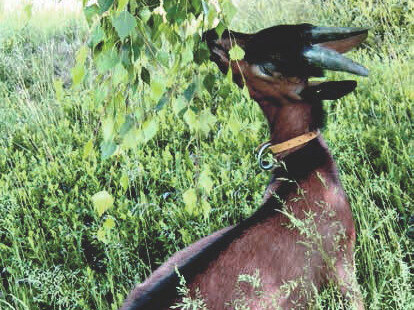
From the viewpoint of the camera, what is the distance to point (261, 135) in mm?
5234

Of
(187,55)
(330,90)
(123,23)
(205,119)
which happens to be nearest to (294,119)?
(330,90)

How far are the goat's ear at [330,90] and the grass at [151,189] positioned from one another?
1.34 feet

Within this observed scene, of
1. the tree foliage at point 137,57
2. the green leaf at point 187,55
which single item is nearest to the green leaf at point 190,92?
the tree foliage at point 137,57

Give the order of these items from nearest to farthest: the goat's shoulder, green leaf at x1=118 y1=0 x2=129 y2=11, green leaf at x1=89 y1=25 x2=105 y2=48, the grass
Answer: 1. green leaf at x1=118 y1=0 x2=129 y2=11
2. green leaf at x1=89 y1=25 x2=105 y2=48
3. the goat's shoulder
4. the grass

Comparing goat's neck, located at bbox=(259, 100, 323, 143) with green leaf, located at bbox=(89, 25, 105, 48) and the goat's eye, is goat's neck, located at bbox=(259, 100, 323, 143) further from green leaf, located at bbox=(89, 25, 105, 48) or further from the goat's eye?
green leaf, located at bbox=(89, 25, 105, 48)

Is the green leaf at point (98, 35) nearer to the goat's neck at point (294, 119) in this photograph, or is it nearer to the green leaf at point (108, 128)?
the green leaf at point (108, 128)

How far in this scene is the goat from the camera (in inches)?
106

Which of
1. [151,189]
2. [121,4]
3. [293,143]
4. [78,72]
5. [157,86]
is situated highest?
[121,4]

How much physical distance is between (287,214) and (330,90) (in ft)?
2.61

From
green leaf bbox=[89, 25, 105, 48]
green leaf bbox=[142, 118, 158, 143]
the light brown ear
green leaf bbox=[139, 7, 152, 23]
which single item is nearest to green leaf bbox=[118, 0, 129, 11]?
green leaf bbox=[89, 25, 105, 48]

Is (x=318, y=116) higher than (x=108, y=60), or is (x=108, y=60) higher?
(x=108, y=60)

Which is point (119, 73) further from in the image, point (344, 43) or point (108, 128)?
point (344, 43)

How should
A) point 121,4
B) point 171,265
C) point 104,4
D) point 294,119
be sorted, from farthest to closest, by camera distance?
1. point 294,119
2. point 171,265
3. point 104,4
4. point 121,4

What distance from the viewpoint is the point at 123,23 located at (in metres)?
2.29
